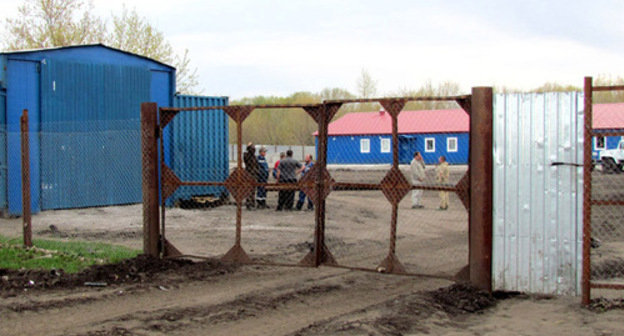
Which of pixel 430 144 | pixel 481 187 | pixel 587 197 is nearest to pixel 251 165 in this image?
pixel 481 187

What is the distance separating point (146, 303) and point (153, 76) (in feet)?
40.6

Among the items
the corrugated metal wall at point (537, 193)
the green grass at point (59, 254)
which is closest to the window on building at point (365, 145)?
the green grass at point (59, 254)

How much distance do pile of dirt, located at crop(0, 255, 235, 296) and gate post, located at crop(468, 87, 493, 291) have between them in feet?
11.2

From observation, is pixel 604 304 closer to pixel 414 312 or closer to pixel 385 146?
pixel 414 312

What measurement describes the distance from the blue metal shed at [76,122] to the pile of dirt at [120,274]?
742 centimetres

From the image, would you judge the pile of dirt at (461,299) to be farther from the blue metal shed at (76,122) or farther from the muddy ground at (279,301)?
the blue metal shed at (76,122)

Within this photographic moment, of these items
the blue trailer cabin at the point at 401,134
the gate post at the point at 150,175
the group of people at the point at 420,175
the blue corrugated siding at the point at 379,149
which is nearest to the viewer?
the gate post at the point at 150,175

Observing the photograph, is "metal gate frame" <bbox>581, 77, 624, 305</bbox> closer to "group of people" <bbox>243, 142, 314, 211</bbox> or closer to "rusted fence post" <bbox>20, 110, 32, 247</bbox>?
"rusted fence post" <bbox>20, 110, 32, 247</bbox>

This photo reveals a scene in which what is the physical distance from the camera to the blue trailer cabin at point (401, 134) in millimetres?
44844

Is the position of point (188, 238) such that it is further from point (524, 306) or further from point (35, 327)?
point (524, 306)

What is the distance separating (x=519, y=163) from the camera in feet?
22.9

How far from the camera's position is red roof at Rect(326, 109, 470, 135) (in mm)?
47469

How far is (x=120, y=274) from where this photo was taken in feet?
27.5

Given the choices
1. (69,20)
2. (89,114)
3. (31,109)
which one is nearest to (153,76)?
(89,114)
